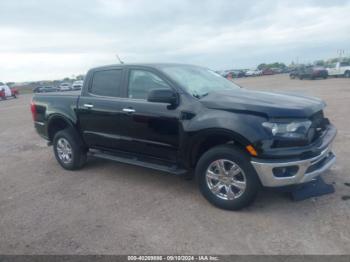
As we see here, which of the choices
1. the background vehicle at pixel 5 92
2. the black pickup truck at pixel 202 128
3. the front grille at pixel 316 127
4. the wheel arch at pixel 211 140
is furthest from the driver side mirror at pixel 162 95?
the background vehicle at pixel 5 92

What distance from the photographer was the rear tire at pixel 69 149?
6086mm

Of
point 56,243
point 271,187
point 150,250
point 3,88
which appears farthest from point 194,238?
point 3,88

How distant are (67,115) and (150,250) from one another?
3.36m

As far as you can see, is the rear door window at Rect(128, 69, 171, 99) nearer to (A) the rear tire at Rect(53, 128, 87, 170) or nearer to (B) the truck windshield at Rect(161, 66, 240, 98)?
(B) the truck windshield at Rect(161, 66, 240, 98)

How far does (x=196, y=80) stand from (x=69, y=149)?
266 cm

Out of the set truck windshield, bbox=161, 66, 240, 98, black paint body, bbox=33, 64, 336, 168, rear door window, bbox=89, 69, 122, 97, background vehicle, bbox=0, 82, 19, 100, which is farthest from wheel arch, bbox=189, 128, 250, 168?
background vehicle, bbox=0, 82, 19, 100

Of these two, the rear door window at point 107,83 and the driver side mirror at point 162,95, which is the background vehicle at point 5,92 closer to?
the rear door window at point 107,83

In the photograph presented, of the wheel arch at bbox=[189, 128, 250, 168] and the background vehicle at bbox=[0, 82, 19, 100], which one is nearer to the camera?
the wheel arch at bbox=[189, 128, 250, 168]

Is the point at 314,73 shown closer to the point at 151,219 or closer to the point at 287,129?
the point at 287,129

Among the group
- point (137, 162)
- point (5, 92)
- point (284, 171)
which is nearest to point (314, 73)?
point (5, 92)

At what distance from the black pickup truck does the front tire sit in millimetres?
12

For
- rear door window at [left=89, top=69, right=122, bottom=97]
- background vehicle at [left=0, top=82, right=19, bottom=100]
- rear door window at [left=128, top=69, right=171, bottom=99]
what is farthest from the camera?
background vehicle at [left=0, top=82, right=19, bottom=100]

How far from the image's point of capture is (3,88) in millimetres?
34125

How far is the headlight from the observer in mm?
3861
